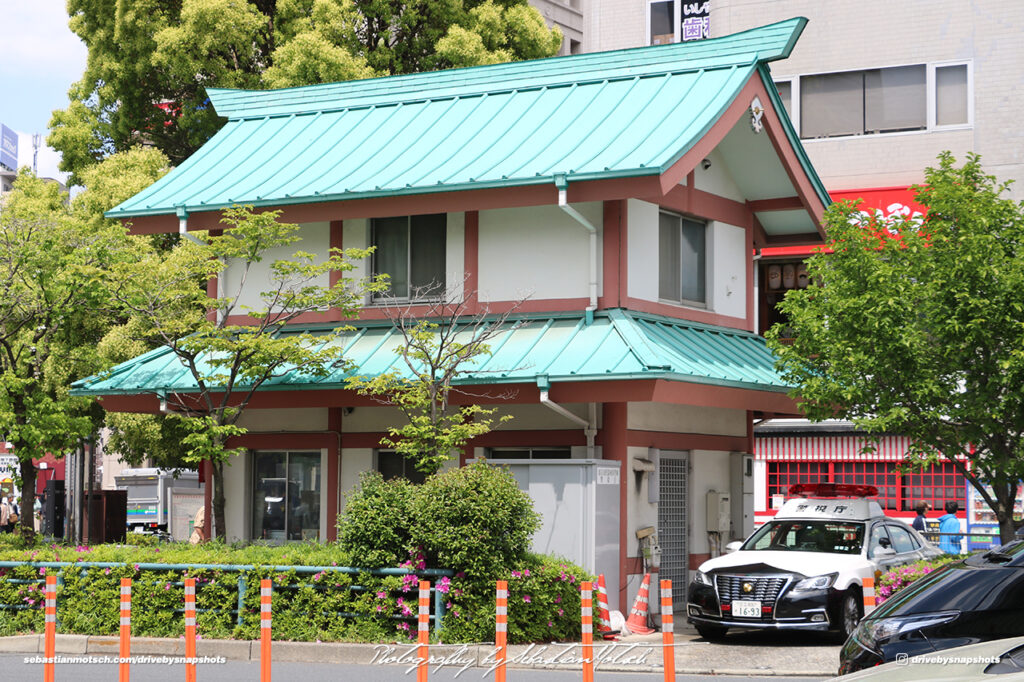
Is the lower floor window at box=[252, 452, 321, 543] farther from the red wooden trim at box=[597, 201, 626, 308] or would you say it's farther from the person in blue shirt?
the person in blue shirt

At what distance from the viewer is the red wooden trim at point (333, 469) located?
72.0ft

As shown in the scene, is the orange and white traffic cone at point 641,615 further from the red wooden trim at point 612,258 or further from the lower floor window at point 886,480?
the lower floor window at point 886,480

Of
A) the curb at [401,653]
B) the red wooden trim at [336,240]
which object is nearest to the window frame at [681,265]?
the red wooden trim at [336,240]

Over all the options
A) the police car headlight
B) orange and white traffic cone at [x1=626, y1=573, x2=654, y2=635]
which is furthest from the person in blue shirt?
the police car headlight

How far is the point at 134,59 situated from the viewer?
33.3 m

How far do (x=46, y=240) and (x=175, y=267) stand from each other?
108 inches

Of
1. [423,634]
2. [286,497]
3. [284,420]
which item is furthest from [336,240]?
[423,634]

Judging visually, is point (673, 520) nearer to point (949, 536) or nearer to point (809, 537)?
point (809, 537)

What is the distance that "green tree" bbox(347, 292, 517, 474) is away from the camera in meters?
18.8

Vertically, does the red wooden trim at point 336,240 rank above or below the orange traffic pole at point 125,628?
above

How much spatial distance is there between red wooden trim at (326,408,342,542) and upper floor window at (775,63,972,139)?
20.3m

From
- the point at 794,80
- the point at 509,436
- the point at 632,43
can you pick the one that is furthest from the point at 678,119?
the point at 632,43

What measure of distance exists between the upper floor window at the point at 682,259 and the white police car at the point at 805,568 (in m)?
4.14

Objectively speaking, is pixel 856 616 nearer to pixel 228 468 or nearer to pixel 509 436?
pixel 509 436
